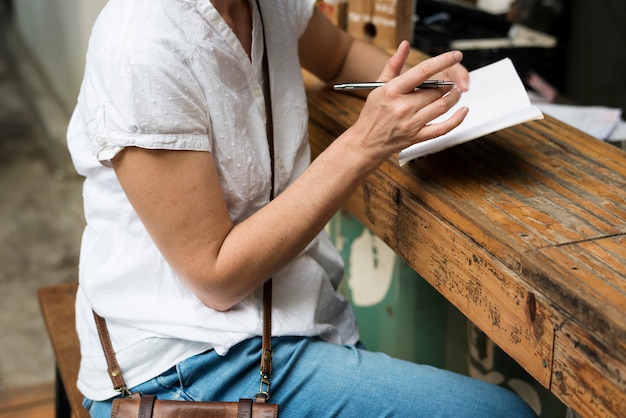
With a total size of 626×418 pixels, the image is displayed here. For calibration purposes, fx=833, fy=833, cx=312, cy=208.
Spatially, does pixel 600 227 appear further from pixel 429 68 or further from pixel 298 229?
pixel 298 229

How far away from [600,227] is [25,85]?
5229 millimetres

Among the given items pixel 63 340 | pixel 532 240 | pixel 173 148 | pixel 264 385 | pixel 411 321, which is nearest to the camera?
pixel 532 240

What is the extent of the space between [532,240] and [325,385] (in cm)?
39

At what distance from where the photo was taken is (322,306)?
1322 mm

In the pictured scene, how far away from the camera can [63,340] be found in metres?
1.70

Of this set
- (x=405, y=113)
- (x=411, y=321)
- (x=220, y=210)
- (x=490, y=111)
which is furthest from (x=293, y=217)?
(x=411, y=321)

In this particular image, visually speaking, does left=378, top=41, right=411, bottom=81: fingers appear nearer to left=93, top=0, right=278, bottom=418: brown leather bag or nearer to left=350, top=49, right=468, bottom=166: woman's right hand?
left=350, top=49, right=468, bottom=166: woman's right hand

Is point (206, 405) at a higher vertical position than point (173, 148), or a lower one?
lower

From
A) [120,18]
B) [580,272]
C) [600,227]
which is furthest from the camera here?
[120,18]

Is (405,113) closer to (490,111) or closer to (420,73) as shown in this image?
(420,73)

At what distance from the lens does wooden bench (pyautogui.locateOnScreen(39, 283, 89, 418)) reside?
5.22 feet

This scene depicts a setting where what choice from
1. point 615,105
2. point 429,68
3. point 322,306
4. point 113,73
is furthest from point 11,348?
point 615,105

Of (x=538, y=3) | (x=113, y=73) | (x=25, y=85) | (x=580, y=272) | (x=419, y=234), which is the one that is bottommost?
(x=25, y=85)

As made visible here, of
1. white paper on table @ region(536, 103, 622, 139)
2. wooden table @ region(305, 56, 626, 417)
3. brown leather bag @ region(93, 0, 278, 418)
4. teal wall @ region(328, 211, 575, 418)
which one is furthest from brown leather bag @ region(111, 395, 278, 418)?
white paper on table @ region(536, 103, 622, 139)
